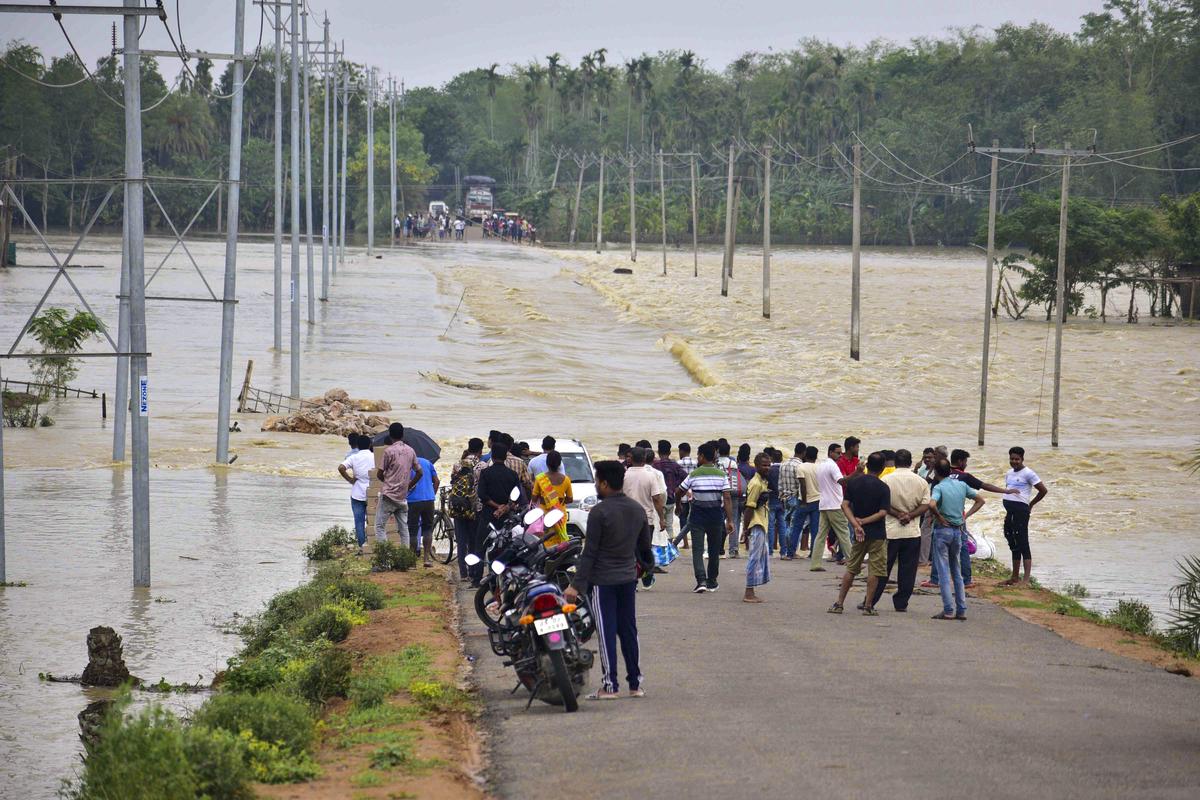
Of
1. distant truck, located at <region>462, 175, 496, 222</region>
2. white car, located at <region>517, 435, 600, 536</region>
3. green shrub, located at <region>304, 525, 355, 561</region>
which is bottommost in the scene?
green shrub, located at <region>304, 525, 355, 561</region>

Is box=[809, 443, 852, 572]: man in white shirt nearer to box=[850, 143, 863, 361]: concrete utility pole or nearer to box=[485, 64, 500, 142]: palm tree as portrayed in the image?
box=[850, 143, 863, 361]: concrete utility pole

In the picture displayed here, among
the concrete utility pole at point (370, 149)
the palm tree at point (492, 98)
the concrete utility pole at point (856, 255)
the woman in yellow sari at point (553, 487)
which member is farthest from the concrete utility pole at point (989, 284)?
the palm tree at point (492, 98)

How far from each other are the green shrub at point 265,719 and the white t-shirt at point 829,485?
10.0 meters

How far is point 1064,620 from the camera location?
15.8 meters

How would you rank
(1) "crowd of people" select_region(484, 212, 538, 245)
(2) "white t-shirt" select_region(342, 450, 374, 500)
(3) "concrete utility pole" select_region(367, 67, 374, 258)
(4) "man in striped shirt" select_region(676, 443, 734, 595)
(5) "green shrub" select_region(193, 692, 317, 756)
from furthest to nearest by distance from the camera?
(1) "crowd of people" select_region(484, 212, 538, 245), (3) "concrete utility pole" select_region(367, 67, 374, 258), (2) "white t-shirt" select_region(342, 450, 374, 500), (4) "man in striped shirt" select_region(676, 443, 734, 595), (5) "green shrub" select_region(193, 692, 317, 756)

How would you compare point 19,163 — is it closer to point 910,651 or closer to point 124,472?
point 124,472

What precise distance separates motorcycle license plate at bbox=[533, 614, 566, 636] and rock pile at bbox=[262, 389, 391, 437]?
85.3ft

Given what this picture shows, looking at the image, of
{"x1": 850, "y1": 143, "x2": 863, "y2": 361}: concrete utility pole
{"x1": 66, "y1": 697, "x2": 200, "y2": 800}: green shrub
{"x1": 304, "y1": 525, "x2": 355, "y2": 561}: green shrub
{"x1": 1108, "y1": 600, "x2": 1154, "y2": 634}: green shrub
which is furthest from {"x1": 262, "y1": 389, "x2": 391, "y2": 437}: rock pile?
{"x1": 66, "y1": 697, "x2": 200, "y2": 800}: green shrub

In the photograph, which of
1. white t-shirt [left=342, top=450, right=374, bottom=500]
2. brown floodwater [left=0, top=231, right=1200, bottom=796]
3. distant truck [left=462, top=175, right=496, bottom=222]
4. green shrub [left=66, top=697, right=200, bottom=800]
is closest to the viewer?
green shrub [left=66, top=697, right=200, bottom=800]

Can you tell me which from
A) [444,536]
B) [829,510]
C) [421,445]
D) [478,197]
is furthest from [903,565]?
[478,197]

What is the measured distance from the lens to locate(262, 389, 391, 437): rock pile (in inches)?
1464

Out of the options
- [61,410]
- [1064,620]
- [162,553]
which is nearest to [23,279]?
[61,410]

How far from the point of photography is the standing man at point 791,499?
19938 millimetres

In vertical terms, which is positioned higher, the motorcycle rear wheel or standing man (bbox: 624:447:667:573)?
standing man (bbox: 624:447:667:573)
